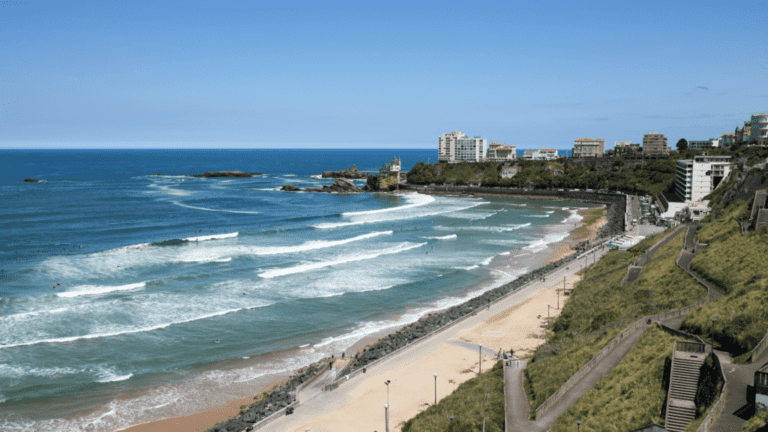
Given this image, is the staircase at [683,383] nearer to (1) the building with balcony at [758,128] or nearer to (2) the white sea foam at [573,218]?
(2) the white sea foam at [573,218]

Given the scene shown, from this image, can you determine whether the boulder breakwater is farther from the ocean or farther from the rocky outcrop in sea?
the rocky outcrop in sea

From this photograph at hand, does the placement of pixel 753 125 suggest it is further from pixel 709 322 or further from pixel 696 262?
pixel 709 322

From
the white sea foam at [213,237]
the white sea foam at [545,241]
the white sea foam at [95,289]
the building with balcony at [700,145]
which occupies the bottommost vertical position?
the white sea foam at [95,289]

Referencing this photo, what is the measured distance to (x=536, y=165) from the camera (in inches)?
4579

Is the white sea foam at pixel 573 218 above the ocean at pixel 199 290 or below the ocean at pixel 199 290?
above

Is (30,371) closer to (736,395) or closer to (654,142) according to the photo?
(736,395)

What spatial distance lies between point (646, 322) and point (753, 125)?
93.2m

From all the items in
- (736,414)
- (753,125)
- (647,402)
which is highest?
(753,125)

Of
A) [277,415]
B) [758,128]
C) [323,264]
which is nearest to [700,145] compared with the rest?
[758,128]

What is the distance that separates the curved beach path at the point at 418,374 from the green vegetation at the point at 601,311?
7.55ft

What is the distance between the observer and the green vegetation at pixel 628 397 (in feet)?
39.3

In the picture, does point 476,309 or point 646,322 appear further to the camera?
point 476,309

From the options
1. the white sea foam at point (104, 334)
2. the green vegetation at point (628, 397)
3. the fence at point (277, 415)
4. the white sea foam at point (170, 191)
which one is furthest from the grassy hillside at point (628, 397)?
the white sea foam at point (170, 191)

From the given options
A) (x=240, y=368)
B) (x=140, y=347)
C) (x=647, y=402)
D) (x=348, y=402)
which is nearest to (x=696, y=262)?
(x=647, y=402)
